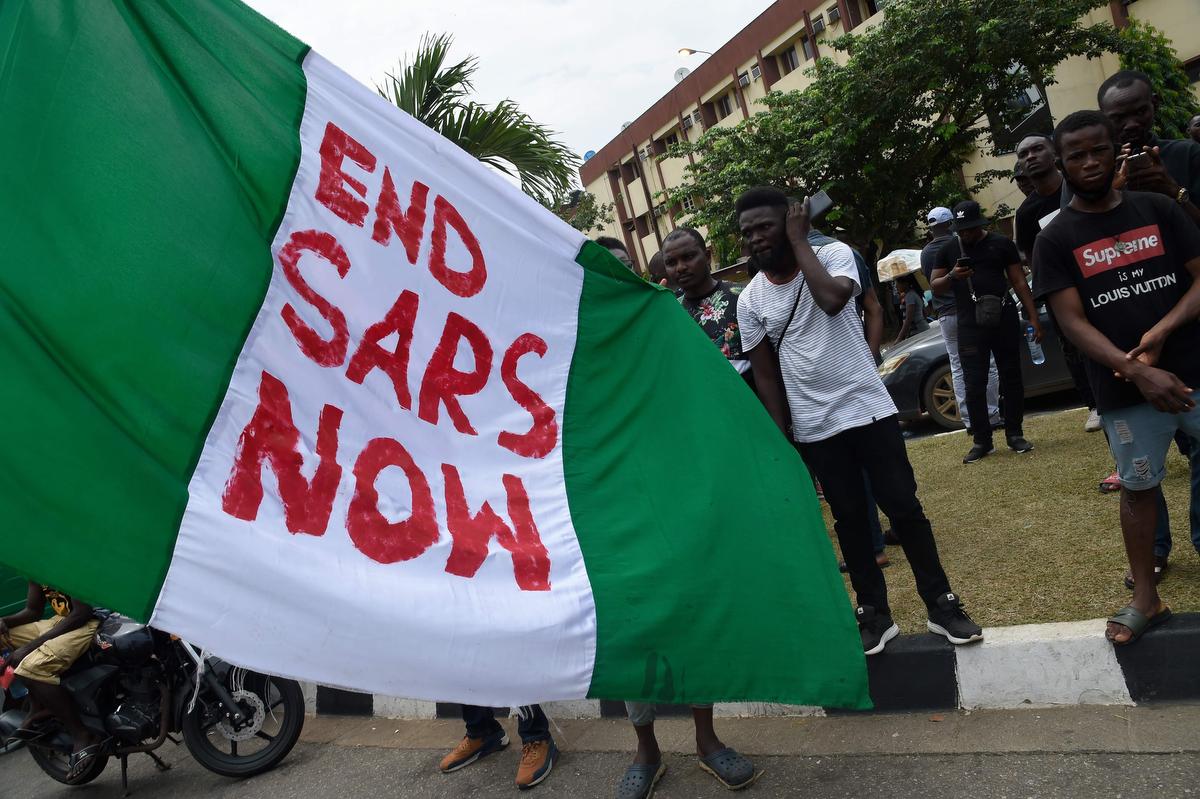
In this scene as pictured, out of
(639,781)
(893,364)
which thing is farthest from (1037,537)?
(893,364)

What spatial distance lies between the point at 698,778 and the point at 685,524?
4.14 ft

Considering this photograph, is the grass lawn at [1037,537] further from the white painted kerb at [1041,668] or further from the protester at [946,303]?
the protester at [946,303]

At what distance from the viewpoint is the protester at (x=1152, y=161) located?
3715 millimetres

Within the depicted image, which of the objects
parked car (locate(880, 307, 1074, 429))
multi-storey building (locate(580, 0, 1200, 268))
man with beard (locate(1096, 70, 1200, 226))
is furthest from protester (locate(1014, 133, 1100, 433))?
multi-storey building (locate(580, 0, 1200, 268))

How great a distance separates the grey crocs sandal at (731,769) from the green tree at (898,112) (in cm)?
1870

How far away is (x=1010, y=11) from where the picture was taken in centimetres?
1931

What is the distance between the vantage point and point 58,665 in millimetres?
5414

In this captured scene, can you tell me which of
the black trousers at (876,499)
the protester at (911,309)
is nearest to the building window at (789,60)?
the protester at (911,309)

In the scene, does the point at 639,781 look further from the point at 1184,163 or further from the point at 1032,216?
the point at 1032,216

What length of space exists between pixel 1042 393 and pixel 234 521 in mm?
8080

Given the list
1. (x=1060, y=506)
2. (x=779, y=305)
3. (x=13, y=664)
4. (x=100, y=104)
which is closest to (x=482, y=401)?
(x=100, y=104)

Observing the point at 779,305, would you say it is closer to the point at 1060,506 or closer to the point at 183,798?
the point at 1060,506

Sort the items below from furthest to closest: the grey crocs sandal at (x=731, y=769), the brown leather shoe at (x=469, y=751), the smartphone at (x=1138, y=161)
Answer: the brown leather shoe at (x=469, y=751), the smartphone at (x=1138, y=161), the grey crocs sandal at (x=731, y=769)

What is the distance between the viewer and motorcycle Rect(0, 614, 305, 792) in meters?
5.19
